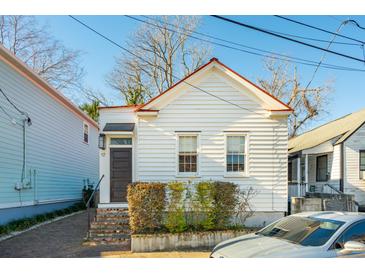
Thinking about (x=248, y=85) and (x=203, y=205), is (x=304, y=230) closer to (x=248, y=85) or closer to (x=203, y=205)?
(x=203, y=205)

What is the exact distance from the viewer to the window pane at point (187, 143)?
1082 cm

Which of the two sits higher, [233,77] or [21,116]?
[233,77]

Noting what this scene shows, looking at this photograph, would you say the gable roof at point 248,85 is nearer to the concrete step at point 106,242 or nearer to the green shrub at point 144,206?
the green shrub at point 144,206

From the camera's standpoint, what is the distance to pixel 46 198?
13453mm

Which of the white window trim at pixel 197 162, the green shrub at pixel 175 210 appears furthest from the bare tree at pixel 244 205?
the green shrub at pixel 175 210

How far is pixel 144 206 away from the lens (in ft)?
28.2

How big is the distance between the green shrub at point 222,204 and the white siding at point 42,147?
276 inches

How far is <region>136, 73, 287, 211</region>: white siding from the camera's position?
10.7m

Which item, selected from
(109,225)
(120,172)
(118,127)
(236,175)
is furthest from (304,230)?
(118,127)

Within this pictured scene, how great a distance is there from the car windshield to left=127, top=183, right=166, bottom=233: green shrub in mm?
3394

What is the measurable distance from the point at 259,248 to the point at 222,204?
385 cm
